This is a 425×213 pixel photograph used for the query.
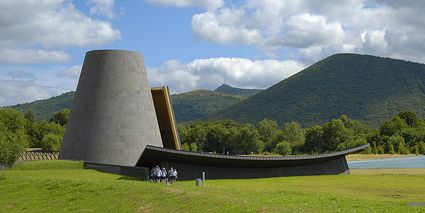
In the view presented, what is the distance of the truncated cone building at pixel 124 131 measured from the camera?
33.3 metres

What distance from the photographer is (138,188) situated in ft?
69.5

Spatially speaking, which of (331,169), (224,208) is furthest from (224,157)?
(224,208)

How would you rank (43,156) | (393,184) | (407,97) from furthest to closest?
(407,97) → (43,156) → (393,184)

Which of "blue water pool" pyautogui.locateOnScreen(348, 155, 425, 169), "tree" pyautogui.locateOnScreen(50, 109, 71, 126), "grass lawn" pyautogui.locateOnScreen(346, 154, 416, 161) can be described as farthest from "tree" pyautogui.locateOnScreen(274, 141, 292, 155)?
"tree" pyautogui.locateOnScreen(50, 109, 71, 126)

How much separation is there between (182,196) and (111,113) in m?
16.6

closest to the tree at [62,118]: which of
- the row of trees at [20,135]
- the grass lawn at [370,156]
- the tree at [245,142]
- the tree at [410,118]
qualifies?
the row of trees at [20,135]

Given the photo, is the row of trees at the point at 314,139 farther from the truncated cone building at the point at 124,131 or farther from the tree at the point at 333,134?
the truncated cone building at the point at 124,131

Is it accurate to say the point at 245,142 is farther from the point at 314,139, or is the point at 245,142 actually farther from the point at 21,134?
the point at 21,134

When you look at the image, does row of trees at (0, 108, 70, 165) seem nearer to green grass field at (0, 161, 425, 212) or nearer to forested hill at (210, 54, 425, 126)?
green grass field at (0, 161, 425, 212)

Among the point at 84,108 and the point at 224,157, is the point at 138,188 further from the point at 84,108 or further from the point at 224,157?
the point at 84,108

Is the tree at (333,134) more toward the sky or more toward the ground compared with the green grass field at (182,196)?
more toward the sky

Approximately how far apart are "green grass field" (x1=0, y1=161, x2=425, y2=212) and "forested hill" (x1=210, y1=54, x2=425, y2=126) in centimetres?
10362

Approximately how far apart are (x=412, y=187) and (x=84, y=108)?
1961cm

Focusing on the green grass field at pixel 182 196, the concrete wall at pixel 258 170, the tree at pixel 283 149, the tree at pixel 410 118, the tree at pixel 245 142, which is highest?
the tree at pixel 410 118
